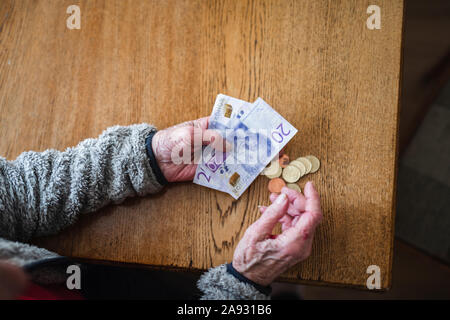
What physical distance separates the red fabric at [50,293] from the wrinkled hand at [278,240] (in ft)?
1.40

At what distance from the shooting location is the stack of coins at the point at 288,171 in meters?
0.85

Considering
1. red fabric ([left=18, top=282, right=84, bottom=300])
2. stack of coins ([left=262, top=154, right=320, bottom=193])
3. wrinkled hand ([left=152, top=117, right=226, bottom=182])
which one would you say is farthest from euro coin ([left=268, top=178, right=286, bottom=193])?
red fabric ([left=18, top=282, right=84, bottom=300])

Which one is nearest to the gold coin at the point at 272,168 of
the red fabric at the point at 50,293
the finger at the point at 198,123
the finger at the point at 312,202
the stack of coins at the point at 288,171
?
the stack of coins at the point at 288,171

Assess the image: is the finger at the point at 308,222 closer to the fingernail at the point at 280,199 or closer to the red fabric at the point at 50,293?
the fingernail at the point at 280,199

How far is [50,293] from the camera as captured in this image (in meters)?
0.74

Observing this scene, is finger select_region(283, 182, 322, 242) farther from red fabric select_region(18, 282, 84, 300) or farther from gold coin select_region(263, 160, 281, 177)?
red fabric select_region(18, 282, 84, 300)

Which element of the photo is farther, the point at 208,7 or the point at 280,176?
the point at 208,7

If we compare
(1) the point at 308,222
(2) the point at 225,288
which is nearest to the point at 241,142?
(1) the point at 308,222

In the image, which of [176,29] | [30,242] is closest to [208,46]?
[176,29]

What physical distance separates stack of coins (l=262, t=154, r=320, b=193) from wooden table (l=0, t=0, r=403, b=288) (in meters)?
0.02
